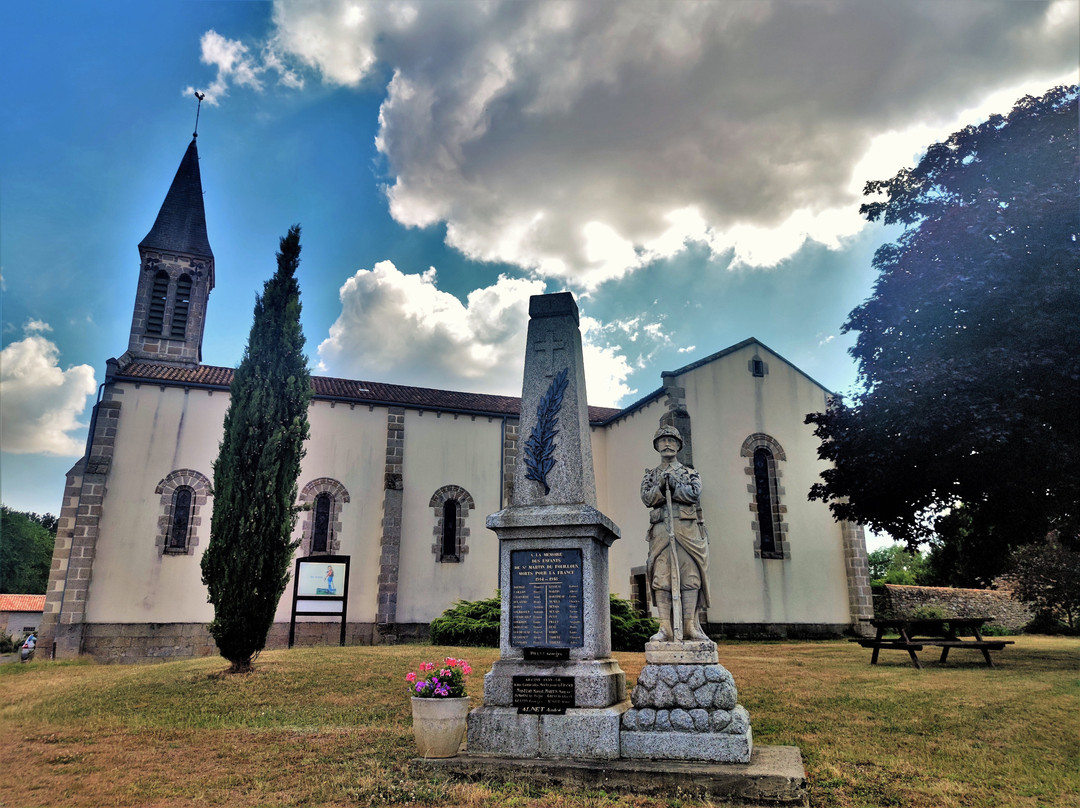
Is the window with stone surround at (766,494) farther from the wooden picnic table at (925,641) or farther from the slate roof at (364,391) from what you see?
the wooden picnic table at (925,641)

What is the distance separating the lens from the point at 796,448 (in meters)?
21.0

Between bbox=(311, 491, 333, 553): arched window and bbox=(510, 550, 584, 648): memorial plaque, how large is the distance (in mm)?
15066

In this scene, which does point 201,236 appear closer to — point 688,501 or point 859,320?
point 859,320

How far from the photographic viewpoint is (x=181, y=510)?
19.2m

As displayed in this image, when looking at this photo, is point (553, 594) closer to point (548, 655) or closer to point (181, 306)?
point (548, 655)

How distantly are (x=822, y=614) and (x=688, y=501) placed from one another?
51.9 ft

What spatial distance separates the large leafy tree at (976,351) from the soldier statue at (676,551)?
8.43 metres

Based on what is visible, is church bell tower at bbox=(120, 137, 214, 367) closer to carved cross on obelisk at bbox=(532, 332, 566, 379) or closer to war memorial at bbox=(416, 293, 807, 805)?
carved cross on obelisk at bbox=(532, 332, 566, 379)

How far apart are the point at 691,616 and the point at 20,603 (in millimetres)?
43411

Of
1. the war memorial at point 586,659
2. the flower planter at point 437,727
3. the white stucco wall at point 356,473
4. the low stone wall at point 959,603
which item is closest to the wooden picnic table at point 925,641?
the war memorial at point 586,659

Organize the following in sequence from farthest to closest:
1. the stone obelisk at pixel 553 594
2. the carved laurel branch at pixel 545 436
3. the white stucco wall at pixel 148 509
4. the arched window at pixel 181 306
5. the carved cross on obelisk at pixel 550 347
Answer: the arched window at pixel 181 306
the white stucco wall at pixel 148 509
the carved cross on obelisk at pixel 550 347
the carved laurel branch at pixel 545 436
the stone obelisk at pixel 553 594

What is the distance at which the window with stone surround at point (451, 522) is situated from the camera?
21156mm

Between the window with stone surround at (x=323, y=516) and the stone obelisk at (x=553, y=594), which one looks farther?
the window with stone surround at (x=323, y=516)

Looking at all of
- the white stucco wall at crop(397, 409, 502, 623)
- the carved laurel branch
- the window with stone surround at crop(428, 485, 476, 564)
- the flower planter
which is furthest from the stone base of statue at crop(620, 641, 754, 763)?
the window with stone surround at crop(428, 485, 476, 564)
